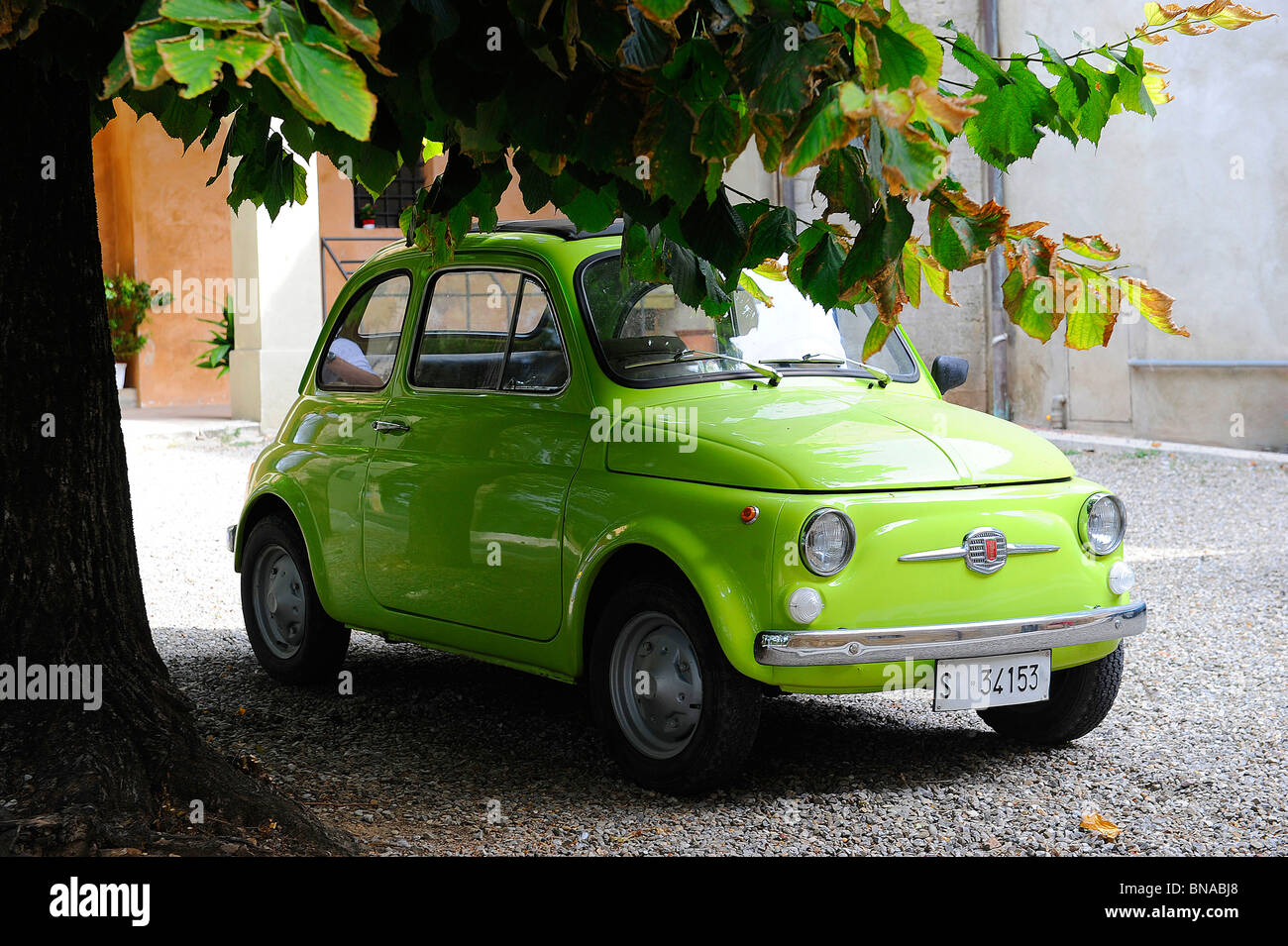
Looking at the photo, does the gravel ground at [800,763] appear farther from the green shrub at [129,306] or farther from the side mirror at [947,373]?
the green shrub at [129,306]

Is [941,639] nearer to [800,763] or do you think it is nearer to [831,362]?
[800,763]

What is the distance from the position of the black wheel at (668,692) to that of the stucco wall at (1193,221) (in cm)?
1003

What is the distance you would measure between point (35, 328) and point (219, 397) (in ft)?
56.1

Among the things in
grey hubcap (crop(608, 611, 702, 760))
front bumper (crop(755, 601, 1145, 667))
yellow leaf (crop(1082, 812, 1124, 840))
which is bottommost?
yellow leaf (crop(1082, 812, 1124, 840))

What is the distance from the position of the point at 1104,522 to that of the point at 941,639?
86cm

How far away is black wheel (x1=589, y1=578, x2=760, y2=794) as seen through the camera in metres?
4.56

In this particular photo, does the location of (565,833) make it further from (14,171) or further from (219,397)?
(219,397)

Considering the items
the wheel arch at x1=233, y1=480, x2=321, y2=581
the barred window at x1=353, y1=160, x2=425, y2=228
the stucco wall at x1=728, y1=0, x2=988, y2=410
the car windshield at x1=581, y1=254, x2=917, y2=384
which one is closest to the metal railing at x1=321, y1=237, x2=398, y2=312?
the barred window at x1=353, y1=160, x2=425, y2=228

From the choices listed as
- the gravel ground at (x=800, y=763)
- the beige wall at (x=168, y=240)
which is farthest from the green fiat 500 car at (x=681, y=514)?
the beige wall at (x=168, y=240)

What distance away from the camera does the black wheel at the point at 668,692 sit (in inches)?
179

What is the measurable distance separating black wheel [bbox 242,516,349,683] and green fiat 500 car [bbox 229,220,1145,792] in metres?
0.02

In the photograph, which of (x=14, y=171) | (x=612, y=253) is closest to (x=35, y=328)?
(x=14, y=171)

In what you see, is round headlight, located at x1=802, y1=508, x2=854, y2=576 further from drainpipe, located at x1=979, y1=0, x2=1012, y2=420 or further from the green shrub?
the green shrub

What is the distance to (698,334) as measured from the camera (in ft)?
17.9
